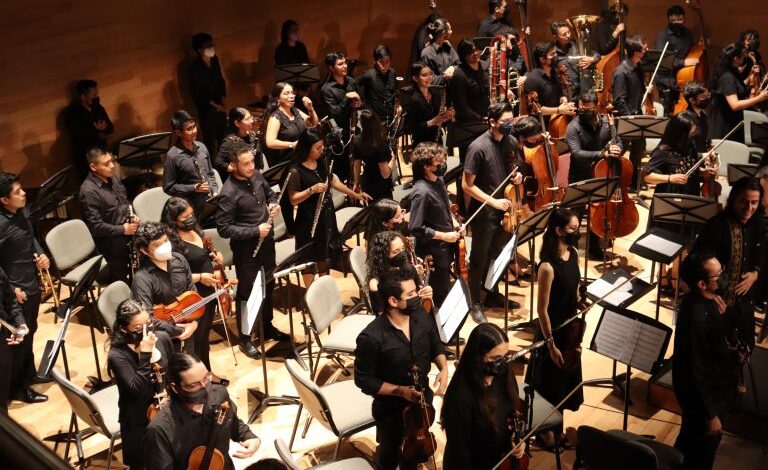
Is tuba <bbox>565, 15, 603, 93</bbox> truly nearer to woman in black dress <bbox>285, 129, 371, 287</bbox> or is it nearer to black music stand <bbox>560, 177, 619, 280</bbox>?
black music stand <bbox>560, 177, 619, 280</bbox>

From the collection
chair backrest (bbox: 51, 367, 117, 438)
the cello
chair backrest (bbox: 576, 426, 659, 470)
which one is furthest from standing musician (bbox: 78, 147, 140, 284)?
the cello

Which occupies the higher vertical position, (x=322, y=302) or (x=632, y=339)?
(x=322, y=302)

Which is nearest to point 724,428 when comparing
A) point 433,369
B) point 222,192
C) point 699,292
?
point 699,292

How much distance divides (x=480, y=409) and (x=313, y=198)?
9.85 ft

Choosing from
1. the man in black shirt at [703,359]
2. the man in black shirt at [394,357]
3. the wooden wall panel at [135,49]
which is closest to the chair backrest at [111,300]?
the man in black shirt at [394,357]

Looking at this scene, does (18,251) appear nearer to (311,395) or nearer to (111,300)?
(111,300)

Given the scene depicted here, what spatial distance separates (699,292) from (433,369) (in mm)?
2369

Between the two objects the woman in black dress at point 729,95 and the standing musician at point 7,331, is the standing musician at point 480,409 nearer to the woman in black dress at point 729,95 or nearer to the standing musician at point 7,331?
the standing musician at point 7,331

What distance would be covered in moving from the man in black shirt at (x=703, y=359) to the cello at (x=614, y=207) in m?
2.83

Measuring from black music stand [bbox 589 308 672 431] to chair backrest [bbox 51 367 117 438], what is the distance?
2.85 meters

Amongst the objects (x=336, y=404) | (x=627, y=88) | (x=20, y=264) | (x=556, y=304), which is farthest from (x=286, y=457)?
(x=627, y=88)

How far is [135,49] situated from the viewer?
28.7 feet

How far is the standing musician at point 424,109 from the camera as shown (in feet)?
26.9

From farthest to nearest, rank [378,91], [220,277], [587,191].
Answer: [378,91] → [587,191] → [220,277]
